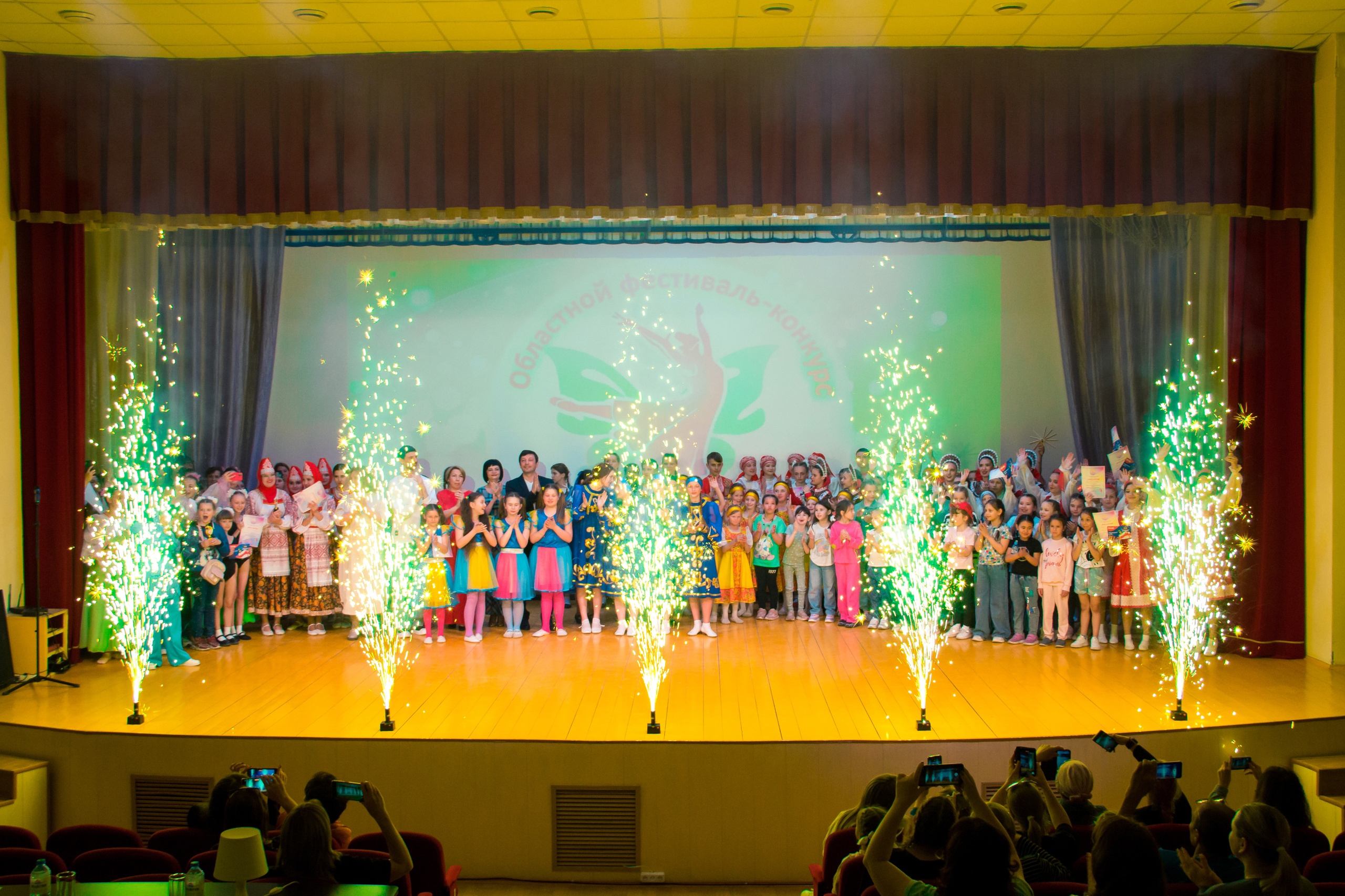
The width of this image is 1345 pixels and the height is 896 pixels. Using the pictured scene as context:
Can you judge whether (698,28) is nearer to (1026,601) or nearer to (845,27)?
(845,27)

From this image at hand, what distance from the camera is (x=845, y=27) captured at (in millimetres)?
5582

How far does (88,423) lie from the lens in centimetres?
688

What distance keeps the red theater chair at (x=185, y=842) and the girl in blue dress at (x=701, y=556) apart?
406 cm

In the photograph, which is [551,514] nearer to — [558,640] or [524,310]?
[558,640]

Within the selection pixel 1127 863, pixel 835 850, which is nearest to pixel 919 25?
pixel 835 850

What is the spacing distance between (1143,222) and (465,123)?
4.82m

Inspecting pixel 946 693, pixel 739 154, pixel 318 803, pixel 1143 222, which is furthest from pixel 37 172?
pixel 1143 222

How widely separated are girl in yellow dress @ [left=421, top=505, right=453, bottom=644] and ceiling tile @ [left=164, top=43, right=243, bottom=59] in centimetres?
296

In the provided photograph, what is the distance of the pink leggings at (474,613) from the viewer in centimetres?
686

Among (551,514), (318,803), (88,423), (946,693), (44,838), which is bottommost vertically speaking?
(44,838)

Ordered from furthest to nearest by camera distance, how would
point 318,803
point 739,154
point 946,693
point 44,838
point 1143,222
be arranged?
1. point 1143,222
2. point 739,154
3. point 946,693
4. point 44,838
5. point 318,803

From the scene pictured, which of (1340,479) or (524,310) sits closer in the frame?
(1340,479)

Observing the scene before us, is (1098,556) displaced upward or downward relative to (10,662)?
upward

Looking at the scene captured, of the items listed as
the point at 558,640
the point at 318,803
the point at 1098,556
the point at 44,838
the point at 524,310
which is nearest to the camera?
the point at 318,803
